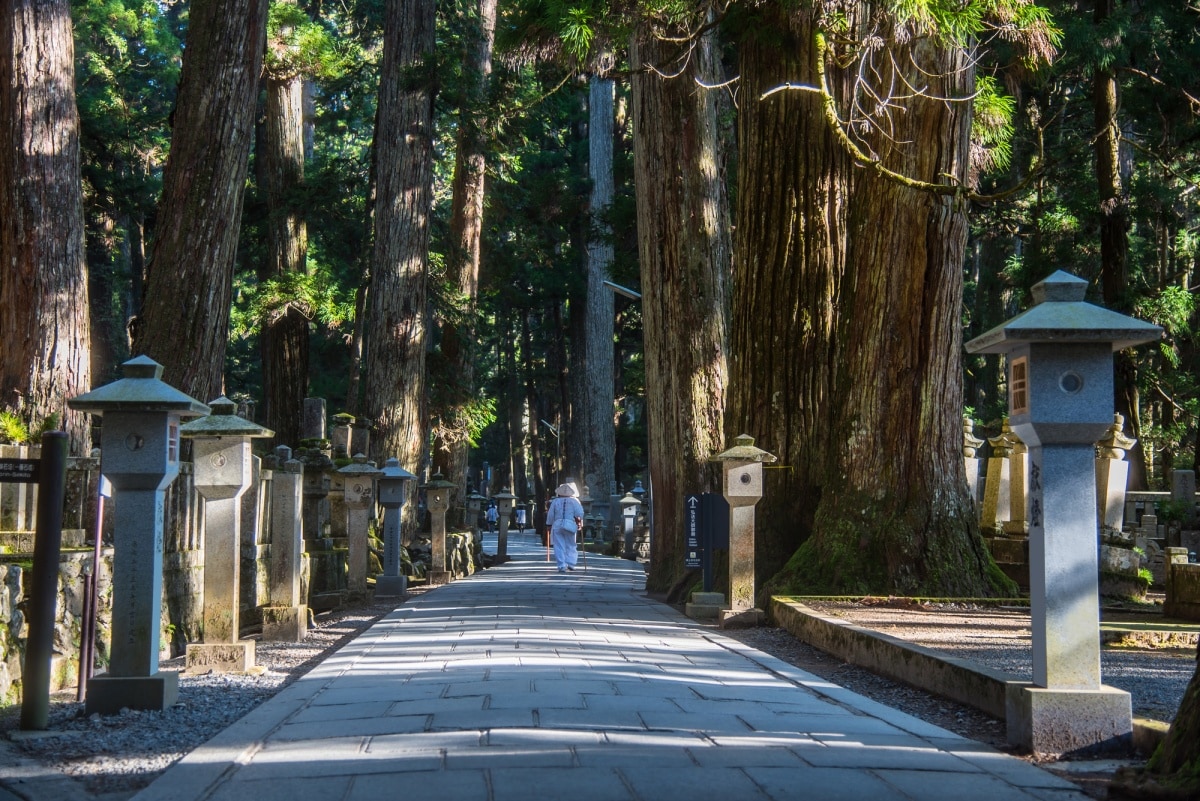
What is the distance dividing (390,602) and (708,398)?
186 inches

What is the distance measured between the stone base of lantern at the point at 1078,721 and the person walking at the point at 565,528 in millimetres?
18417

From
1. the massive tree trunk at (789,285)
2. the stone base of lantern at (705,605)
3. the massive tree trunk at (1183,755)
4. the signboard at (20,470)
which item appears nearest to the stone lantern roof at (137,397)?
the signboard at (20,470)

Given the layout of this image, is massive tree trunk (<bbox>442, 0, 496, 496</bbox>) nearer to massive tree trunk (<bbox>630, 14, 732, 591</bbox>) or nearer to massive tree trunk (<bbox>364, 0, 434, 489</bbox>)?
massive tree trunk (<bbox>364, 0, 434, 489</bbox>)

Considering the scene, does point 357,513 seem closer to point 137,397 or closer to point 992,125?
point 137,397

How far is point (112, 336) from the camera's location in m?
32.9

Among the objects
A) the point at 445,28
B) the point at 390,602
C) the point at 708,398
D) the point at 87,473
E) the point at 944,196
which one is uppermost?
the point at 445,28

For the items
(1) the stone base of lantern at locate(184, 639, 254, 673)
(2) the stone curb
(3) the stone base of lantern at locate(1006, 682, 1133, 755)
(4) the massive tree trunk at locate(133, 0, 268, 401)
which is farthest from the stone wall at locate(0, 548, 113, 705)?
(3) the stone base of lantern at locate(1006, 682, 1133, 755)

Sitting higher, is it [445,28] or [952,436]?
[445,28]

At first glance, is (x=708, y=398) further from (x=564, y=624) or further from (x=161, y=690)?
(x=161, y=690)

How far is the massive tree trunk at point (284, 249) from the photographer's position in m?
21.0

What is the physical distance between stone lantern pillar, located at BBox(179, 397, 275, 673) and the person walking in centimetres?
1560

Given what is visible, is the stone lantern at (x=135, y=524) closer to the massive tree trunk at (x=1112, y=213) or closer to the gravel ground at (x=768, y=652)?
the gravel ground at (x=768, y=652)

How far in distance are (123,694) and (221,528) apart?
1.72 meters

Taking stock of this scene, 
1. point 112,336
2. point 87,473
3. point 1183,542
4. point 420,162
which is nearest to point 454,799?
point 87,473
